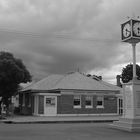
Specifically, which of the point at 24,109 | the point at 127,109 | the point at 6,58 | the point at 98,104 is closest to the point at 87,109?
the point at 98,104

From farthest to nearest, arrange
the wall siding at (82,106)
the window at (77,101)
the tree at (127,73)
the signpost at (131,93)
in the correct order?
the tree at (127,73), the window at (77,101), the wall siding at (82,106), the signpost at (131,93)

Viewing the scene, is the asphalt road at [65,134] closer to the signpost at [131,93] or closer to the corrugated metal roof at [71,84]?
the signpost at [131,93]

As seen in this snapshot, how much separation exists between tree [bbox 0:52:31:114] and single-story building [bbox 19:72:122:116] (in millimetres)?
3285

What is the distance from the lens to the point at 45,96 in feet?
112

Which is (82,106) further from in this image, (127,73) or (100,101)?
(127,73)

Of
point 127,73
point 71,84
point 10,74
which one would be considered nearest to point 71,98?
point 71,84

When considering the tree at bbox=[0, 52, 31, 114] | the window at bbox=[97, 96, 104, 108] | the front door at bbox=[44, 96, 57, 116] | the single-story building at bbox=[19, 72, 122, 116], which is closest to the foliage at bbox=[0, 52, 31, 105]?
the tree at bbox=[0, 52, 31, 114]

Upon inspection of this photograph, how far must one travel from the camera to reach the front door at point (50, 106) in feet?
113

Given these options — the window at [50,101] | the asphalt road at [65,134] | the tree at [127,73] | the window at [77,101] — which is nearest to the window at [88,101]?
the window at [77,101]

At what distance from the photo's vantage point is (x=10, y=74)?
30.5 metres

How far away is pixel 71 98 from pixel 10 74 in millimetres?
8103

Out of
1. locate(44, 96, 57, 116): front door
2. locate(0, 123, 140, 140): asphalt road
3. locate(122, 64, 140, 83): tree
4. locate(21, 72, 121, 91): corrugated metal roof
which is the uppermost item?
locate(122, 64, 140, 83): tree

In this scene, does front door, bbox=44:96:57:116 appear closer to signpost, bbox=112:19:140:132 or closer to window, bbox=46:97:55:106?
window, bbox=46:97:55:106

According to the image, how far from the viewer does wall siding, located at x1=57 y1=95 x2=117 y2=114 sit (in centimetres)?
3491
